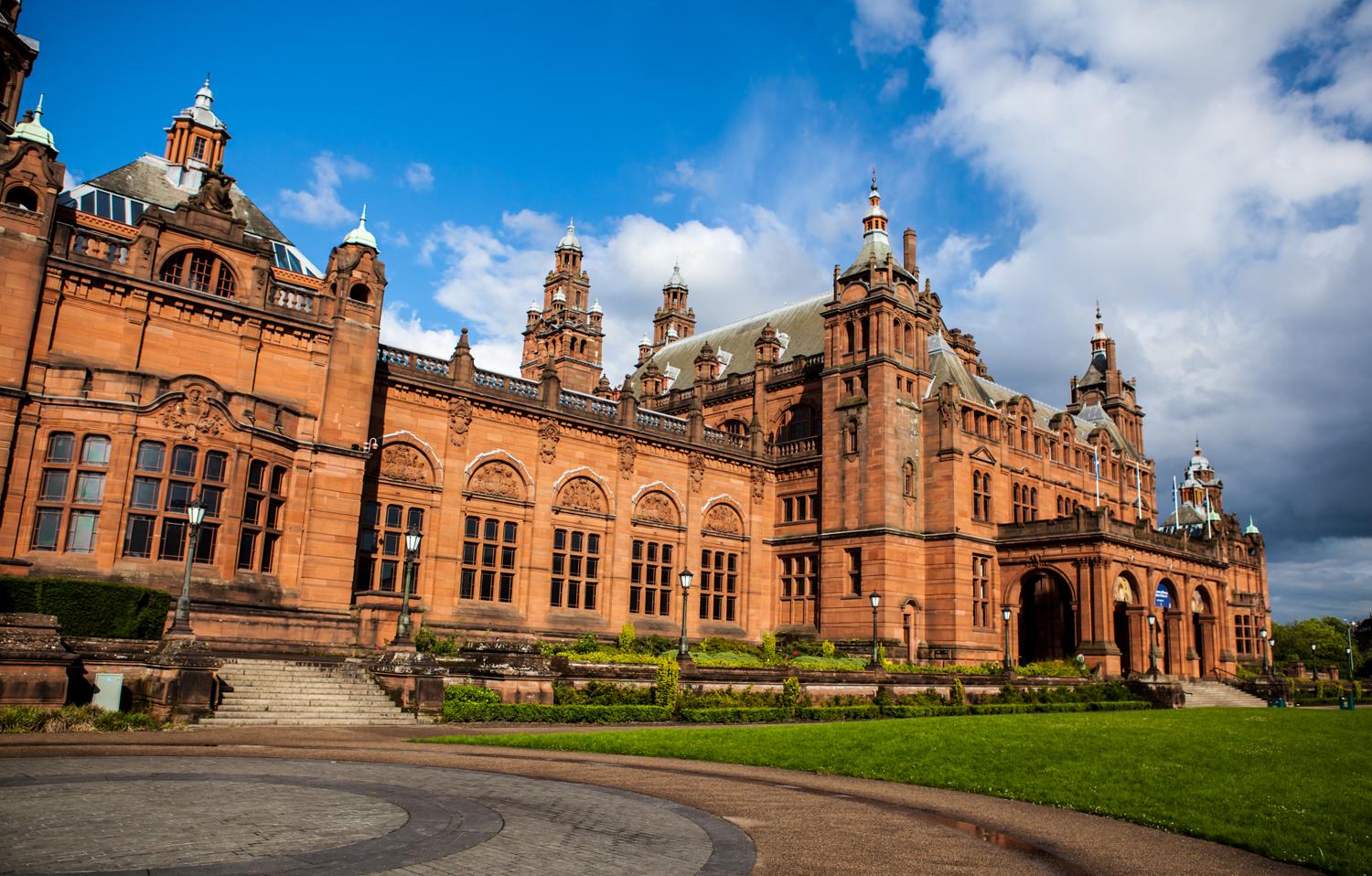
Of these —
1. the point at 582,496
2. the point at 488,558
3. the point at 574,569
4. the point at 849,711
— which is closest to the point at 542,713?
the point at 849,711

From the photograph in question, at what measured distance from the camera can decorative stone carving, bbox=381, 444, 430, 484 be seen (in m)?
35.8

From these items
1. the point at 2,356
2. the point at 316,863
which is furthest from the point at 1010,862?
the point at 2,356

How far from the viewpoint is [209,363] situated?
30547 mm

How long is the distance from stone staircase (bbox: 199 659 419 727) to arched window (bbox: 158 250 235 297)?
44.9 ft

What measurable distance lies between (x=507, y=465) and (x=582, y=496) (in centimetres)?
405

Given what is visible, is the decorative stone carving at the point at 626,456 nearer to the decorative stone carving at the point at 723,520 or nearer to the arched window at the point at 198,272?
the decorative stone carving at the point at 723,520

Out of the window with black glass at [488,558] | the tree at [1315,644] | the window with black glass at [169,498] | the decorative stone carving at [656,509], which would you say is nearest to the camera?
the window with black glass at [169,498]

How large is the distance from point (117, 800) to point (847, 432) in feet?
131

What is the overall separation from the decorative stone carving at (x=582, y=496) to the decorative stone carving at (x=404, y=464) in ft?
21.0

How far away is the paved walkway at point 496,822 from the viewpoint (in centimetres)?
781

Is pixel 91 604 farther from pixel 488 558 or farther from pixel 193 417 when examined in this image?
pixel 488 558

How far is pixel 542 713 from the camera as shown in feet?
80.3

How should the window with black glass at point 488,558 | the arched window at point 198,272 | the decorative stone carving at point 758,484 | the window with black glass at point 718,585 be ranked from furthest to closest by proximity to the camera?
the decorative stone carving at point 758,484, the window with black glass at point 718,585, the window with black glass at point 488,558, the arched window at point 198,272

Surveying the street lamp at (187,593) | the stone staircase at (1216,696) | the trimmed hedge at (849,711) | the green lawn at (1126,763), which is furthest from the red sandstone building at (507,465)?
the green lawn at (1126,763)
